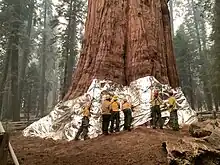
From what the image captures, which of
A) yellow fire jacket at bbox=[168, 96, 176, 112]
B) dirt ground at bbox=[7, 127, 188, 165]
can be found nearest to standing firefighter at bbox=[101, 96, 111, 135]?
dirt ground at bbox=[7, 127, 188, 165]

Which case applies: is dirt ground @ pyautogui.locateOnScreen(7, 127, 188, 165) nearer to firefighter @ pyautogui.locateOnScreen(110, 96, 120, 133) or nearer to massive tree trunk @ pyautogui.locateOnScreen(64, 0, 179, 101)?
firefighter @ pyautogui.locateOnScreen(110, 96, 120, 133)

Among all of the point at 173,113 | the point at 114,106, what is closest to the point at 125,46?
the point at 114,106

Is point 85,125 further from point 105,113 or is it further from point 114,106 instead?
point 114,106

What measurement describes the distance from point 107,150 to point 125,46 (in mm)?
5208

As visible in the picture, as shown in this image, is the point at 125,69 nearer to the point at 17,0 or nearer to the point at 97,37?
the point at 97,37

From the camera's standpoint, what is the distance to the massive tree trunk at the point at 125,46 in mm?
11289

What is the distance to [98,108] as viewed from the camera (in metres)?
10.6

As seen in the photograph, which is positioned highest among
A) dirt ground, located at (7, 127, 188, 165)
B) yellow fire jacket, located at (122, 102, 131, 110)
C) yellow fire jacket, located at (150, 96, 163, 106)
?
yellow fire jacket, located at (150, 96, 163, 106)

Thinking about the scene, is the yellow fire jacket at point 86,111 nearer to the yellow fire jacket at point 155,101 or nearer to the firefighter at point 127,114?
the firefighter at point 127,114

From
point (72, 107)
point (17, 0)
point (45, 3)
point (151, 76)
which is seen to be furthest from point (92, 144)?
point (45, 3)

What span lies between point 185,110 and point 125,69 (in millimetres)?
2637

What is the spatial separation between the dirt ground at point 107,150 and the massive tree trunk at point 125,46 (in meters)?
2.51

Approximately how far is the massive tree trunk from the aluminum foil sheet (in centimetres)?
34

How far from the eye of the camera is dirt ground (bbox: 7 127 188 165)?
23.1 ft
